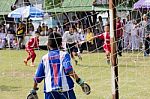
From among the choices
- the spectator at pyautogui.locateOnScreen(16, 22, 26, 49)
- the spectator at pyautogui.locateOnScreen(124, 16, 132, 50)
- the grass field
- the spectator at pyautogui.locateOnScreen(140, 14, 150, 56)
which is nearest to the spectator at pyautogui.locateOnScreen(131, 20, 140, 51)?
the spectator at pyautogui.locateOnScreen(124, 16, 132, 50)

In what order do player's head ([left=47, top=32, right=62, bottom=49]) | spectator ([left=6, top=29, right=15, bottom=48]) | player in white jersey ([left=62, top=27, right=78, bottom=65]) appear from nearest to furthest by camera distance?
player's head ([left=47, top=32, right=62, bottom=49]) < player in white jersey ([left=62, top=27, right=78, bottom=65]) < spectator ([left=6, top=29, right=15, bottom=48])

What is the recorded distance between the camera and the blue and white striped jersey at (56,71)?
6527 millimetres

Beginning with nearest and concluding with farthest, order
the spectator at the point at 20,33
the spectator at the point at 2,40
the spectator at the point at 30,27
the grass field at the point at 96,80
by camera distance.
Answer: the grass field at the point at 96,80, the spectator at the point at 20,33, the spectator at the point at 30,27, the spectator at the point at 2,40

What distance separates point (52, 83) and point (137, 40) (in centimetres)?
1457

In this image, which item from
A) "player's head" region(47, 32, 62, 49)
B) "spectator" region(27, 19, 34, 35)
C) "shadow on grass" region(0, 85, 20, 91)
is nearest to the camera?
"player's head" region(47, 32, 62, 49)

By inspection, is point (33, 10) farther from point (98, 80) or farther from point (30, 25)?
point (98, 80)

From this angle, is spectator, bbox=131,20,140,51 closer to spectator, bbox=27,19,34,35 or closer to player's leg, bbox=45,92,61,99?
spectator, bbox=27,19,34,35

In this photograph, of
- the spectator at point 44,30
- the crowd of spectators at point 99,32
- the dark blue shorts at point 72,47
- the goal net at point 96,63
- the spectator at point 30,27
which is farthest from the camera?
the spectator at point 44,30

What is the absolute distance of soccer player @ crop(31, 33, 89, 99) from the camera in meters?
6.53

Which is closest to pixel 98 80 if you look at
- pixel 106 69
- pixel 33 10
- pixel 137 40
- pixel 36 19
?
pixel 106 69

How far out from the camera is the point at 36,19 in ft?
90.4

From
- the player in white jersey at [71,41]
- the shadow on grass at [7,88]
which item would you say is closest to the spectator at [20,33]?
the player in white jersey at [71,41]

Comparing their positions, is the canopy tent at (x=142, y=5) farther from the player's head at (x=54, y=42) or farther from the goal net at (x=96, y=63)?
the player's head at (x=54, y=42)

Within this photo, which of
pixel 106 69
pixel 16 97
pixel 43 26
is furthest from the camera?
pixel 43 26
